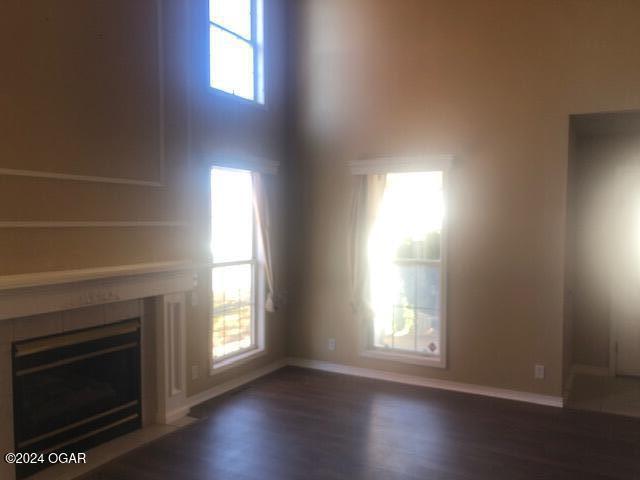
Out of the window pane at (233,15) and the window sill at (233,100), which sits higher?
the window pane at (233,15)

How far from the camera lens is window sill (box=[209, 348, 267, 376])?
4957 mm

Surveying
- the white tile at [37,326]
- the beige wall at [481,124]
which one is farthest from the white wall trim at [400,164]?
the white tile at [37,326]

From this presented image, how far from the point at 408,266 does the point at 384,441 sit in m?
1.94

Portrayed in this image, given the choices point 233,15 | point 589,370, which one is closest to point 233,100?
point 233,15

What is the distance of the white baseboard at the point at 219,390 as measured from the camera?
14.3 feet

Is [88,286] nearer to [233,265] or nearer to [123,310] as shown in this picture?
[123,310]

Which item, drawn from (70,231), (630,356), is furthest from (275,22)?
(630,356)

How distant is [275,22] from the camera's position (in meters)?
5.72

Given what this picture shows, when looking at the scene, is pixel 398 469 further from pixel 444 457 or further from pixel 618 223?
pixel 618 223

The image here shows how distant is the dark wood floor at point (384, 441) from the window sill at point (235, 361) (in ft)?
0.90

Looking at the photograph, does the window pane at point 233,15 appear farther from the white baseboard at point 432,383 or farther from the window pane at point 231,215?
the white baseboard at point 432,383

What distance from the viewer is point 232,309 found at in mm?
5320

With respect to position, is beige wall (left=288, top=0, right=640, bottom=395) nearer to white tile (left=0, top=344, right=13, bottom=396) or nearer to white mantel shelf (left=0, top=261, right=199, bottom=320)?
white mantel shelf (left=0, top=261, right=199, bottom=320)

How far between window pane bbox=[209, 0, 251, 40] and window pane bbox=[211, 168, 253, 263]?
55.6 inches
